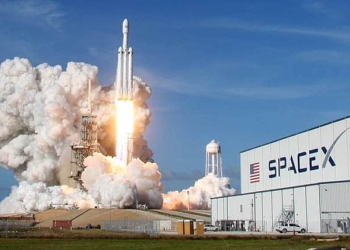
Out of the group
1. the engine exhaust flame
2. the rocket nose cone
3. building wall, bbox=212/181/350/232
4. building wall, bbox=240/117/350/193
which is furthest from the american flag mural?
the rocket nose cone

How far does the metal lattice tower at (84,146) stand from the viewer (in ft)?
344

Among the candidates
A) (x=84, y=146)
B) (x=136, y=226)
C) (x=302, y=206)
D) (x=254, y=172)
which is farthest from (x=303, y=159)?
(x=84, y=146)

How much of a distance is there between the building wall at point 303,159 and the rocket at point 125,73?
24076mm

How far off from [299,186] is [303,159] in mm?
7332

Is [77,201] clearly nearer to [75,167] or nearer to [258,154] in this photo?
[75,167]

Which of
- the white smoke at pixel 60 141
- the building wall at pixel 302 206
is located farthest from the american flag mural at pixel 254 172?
the white smoke at pixel 60 141

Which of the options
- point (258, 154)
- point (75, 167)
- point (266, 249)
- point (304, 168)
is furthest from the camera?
point (75, 167)

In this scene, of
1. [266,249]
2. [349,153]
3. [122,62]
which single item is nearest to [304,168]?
[349,153]

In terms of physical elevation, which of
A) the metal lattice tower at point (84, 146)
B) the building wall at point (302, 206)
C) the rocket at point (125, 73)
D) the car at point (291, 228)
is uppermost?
the rocket at point (125, 73)

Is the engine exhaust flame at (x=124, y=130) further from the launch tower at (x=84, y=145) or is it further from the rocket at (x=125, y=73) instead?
the launch tower at (x=84, y=145)

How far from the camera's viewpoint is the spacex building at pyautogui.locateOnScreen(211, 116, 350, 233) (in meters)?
59.3

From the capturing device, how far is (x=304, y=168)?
6956 centimetres

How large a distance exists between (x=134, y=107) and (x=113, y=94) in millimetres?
5559

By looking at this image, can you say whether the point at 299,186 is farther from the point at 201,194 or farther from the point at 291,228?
the point at 201,194
